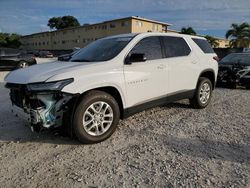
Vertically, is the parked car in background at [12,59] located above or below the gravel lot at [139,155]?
above

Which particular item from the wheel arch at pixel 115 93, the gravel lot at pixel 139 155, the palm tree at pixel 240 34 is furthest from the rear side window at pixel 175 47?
the palm tree at pixel 240 34

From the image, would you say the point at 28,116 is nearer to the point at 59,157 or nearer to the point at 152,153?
the point at 59,157

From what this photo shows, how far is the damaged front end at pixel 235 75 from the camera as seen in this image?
9203mm

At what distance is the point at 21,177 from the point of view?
309 centimetres

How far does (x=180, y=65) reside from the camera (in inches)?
210

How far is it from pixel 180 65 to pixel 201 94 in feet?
4.03

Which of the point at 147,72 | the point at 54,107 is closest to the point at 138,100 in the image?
the point at 147,72

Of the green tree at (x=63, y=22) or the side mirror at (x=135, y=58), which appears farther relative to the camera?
the green tree at (x=63, y=22)

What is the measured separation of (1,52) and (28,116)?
13.5 meters

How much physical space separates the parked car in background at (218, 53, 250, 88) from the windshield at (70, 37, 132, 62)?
592 centimetres

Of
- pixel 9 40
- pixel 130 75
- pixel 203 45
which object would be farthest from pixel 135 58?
pixel 9 40

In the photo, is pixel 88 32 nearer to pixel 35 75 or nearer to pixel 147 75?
pixel 147 75

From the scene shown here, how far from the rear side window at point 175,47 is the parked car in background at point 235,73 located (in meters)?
4.41

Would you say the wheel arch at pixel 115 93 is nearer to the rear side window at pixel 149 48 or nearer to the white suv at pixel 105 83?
the white suv at pixel 105 83
